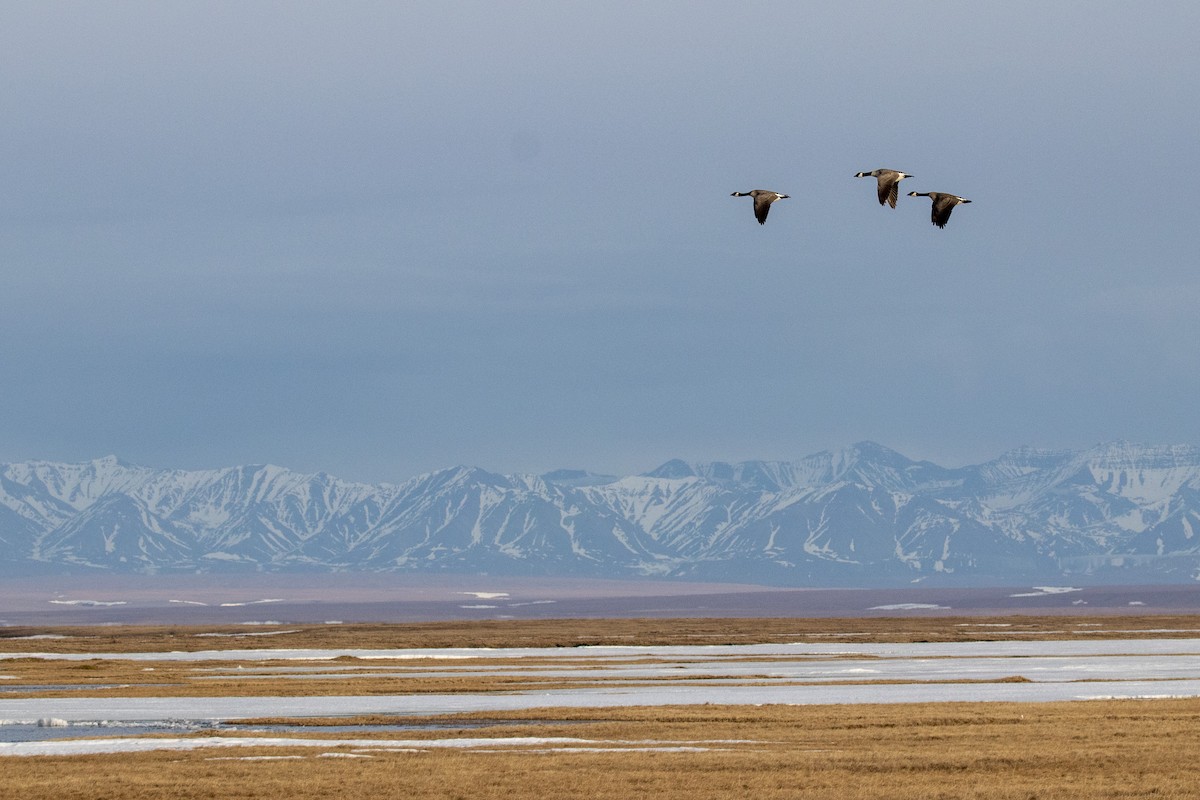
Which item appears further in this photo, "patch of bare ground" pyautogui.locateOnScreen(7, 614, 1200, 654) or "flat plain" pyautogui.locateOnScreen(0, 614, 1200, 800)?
"patch of bare ground" pyautogui.locateOnScreen(7, 614, 1200, 654)

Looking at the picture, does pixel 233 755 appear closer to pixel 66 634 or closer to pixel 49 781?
pixel 49 781

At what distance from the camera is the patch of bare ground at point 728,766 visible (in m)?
33.4

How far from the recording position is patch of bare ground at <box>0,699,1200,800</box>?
33.4 meters

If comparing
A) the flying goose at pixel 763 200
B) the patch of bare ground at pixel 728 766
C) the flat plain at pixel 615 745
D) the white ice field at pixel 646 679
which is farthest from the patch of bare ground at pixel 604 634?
the flying goose at pixel 763 200

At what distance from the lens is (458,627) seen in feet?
513

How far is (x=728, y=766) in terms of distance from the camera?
36531mm

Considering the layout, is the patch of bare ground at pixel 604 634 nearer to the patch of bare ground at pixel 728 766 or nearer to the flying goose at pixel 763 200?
the patch of bare ground at pixel 728 766

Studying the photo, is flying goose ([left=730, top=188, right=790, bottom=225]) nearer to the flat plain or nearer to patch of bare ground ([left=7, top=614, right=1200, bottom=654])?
the flat plain

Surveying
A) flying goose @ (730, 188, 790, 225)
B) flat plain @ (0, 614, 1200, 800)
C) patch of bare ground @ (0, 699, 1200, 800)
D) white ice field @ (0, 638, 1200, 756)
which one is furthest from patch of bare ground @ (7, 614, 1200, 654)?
flying goose @ (730, 188, 790, 225)

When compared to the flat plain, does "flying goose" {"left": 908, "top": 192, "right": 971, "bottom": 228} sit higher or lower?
higher

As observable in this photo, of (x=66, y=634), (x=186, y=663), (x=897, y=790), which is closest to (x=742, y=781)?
(x=897, y=790)

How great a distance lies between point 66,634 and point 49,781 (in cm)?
11713

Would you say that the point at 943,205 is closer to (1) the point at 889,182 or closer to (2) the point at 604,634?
(1) the point at 889,182

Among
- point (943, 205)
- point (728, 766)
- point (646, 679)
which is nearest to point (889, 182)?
point (943, 205)
